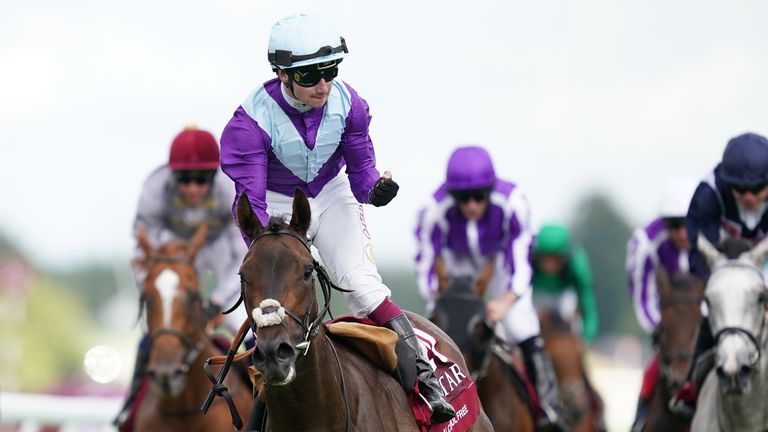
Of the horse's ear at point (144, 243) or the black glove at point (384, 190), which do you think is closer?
the black glove at point (384, 190)

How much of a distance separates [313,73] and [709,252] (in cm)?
364

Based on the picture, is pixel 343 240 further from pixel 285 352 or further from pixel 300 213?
pixel 285 352

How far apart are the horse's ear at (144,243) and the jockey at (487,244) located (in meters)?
2.30

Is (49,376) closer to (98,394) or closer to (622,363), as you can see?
(622,363)

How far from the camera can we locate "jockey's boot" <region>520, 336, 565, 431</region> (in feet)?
40.5

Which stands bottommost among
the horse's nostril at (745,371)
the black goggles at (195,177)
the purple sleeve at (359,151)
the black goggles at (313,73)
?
the horse's nostril at (745,371)

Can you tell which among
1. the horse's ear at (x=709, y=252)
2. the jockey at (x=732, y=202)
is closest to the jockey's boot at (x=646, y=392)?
the jockey at (x=732, y=202)

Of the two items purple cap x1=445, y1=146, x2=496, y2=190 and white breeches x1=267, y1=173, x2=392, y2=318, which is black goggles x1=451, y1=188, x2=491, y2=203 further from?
white breeches x1=267, y1=173, x2=392, y2=318

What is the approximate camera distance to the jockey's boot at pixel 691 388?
1036 centimetres

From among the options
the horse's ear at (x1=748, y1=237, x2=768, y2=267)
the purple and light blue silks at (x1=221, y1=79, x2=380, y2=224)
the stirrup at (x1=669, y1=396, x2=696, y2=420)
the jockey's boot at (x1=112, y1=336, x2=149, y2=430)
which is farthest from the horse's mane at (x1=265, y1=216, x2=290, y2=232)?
the stirrup at (x1=669, y1=396, x2=696, y2=420)

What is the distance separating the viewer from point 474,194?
12414 millimetres

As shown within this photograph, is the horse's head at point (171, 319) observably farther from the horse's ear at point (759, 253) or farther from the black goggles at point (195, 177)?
the horse's ear at point (759, 253)

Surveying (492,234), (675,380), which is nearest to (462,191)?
(492,234)

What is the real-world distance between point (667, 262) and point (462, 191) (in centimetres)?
271
